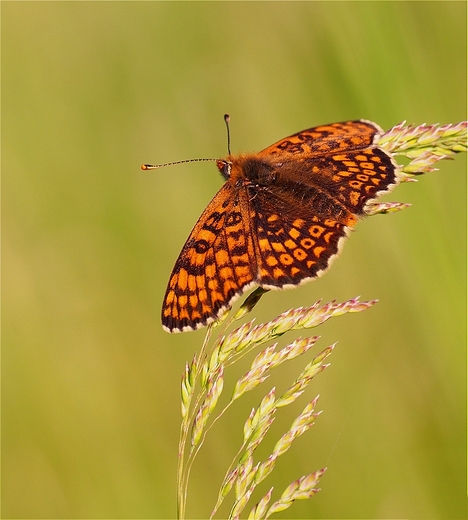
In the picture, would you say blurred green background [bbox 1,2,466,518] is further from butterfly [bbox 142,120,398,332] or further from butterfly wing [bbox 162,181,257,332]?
butterfly wing [bbox 162,181,257,332]

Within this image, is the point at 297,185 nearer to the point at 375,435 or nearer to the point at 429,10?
the point at 375,435

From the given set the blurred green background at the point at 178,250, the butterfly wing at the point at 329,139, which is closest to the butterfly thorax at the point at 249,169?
the butterfly wing at the point at 329,139

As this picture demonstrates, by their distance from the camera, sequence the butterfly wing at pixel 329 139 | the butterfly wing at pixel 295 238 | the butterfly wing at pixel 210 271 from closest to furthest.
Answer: the butterfly wing at pixel 210 271 → the butterfly wing at pixel 295 238 → the butterfly wing at pixel 329 139

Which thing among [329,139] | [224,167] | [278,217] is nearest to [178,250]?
[224,167]

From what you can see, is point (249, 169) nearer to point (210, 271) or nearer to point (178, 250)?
point (210, 271)

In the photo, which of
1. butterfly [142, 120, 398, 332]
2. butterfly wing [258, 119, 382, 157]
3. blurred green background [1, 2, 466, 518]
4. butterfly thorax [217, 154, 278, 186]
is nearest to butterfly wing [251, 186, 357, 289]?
butterfly [142, 120, 398, 332]

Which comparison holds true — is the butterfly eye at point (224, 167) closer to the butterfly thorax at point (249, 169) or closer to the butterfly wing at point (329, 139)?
the butterfly thorax at point (249, 169)
